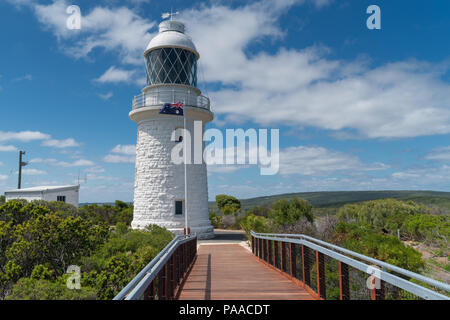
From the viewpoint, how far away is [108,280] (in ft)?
26.6

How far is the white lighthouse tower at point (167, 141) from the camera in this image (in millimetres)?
18562

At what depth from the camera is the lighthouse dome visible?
18547 mm

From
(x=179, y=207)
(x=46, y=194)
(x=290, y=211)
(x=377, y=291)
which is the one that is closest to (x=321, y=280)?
(x=377, y=291)

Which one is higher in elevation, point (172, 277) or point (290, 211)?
point (290, 211)

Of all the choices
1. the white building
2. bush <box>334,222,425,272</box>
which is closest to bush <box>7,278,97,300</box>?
bush <box>334,222,425,272</box>

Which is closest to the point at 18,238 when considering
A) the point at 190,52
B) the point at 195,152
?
the point at 195,152

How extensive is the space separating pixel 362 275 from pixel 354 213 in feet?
59.0

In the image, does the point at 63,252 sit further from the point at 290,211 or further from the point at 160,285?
the point at 290,211

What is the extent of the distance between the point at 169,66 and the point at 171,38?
159 cm

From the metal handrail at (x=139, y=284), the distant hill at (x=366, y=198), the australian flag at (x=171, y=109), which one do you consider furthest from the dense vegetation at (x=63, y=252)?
the distant hill at (x=366, y=198)

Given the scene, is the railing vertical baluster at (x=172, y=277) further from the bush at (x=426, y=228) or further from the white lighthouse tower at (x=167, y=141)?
the bush at (x=426, y=228)

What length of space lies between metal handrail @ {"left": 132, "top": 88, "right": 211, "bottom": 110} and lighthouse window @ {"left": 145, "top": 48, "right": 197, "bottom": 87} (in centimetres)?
58

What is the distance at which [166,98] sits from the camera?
60.9 ft
